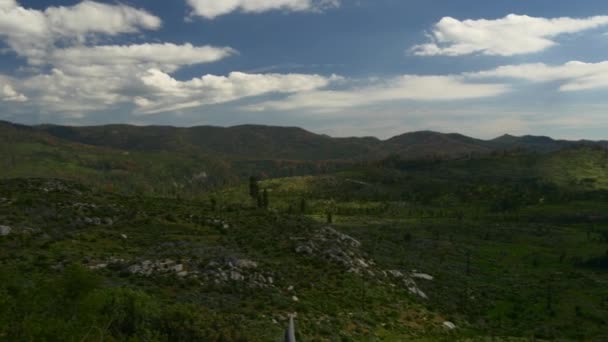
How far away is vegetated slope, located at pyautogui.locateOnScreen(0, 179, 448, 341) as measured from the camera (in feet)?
95.2

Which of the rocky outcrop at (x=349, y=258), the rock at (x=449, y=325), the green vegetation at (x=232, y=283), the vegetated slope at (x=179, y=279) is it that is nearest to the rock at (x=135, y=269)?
the vegetated slope at (x=179, y=279)

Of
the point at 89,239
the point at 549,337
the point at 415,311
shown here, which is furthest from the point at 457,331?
the point at 89,239

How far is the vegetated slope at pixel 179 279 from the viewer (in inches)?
1143

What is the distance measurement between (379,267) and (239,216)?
138ft

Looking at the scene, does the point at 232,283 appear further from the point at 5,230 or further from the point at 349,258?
the point at 5,230

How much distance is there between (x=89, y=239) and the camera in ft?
214

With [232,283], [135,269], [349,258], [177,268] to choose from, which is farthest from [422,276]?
[135,269]

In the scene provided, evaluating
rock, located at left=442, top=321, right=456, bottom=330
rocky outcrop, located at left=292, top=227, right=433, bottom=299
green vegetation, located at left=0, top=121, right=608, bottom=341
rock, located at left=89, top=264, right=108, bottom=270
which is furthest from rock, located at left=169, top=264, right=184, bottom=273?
rock, located at left=442, top=321, right=456, bottom=330

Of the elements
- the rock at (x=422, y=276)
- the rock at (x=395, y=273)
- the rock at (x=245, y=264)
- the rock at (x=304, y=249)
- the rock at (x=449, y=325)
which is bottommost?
the rock at (x=422, y=276)

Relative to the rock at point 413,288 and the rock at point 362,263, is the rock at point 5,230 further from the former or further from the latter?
the rock at point 413,288

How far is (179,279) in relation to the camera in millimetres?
50094

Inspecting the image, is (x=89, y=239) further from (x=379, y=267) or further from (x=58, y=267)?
(x=379, y=267)

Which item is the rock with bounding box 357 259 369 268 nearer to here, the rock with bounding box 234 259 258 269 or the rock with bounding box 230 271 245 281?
the rock with bounding box 234 259 258 269

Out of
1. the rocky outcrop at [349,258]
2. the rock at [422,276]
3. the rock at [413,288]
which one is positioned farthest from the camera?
the rock at [422,276]
